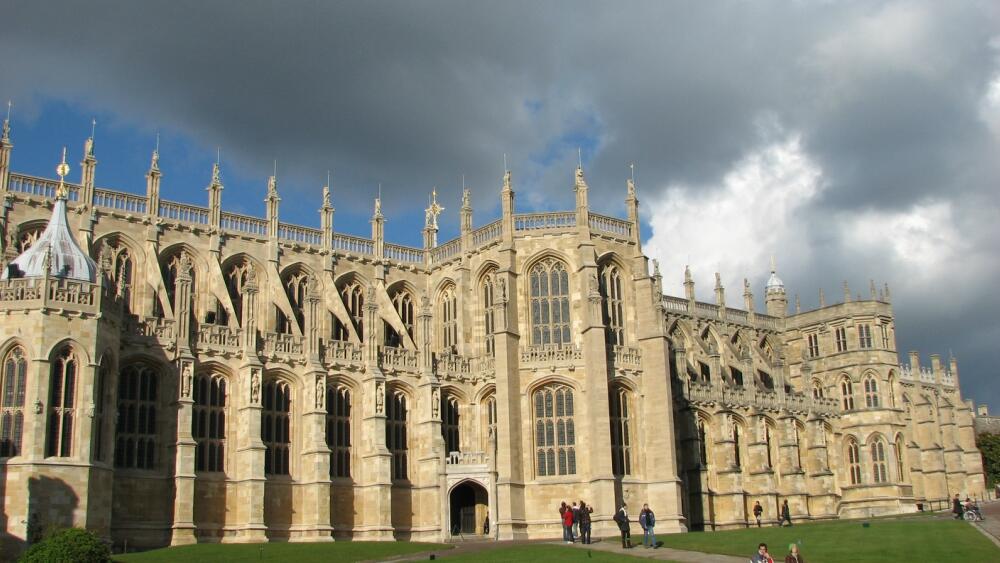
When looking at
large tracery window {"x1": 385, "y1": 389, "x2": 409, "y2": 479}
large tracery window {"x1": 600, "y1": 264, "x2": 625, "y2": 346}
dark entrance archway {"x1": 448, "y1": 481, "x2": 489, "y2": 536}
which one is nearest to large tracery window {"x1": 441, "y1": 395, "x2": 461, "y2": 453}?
large tracery window {"x1": 385, "y1": 389, "x2": 409, "y2": 479}

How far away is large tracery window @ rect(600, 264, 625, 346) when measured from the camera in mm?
55797

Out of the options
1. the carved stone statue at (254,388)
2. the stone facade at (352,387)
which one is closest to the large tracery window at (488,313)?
the stone facade at (352,387)

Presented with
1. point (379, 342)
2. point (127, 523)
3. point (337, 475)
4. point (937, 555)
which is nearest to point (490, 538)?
point (337, 475)

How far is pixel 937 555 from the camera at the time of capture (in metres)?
31.3

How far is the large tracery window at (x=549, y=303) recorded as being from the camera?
54.6 meters

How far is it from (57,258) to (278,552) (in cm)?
1486

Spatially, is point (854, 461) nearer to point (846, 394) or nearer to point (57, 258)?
point (846, 394)

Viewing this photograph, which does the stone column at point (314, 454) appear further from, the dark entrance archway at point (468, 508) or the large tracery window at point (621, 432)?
the large tracery window at point (621, 432)

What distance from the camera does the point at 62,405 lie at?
129 feet

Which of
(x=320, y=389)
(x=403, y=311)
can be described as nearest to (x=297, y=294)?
(x=403, y=311)

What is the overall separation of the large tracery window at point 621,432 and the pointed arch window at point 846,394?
84.9 feet

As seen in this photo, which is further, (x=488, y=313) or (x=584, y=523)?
(x=488, y=313)

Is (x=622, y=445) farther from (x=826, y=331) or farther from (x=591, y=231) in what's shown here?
(x=826, y=331)

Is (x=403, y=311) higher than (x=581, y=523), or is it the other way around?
(x=403, y=311)
